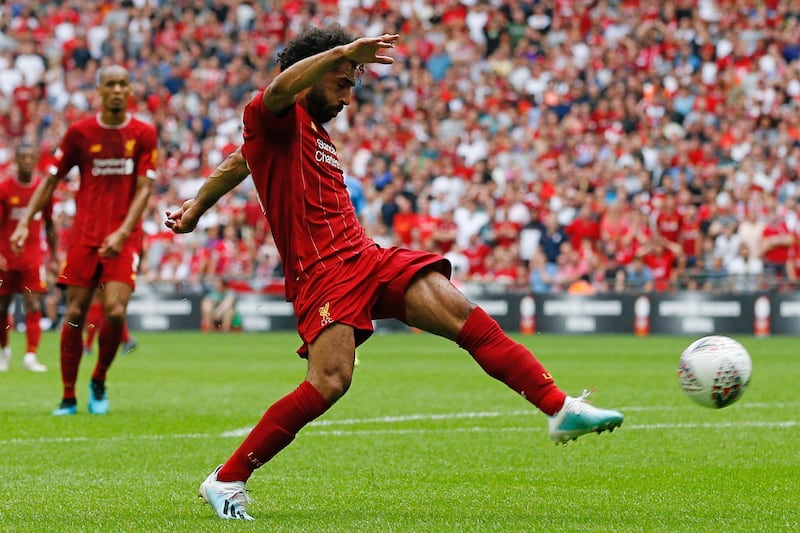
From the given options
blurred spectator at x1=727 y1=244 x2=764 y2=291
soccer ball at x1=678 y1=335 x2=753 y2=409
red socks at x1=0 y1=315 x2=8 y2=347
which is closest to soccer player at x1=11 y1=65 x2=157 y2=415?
soccer ball at x1=678 y1=335 x2=753 y2=409

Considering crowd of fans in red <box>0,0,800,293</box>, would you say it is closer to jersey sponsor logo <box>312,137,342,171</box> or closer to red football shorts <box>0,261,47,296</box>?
red football shorts <box>0,261,47,296</box>

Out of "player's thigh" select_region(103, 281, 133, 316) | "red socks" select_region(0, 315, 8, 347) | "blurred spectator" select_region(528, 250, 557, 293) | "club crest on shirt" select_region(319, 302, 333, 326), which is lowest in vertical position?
"blurred spectator" select_region(528, 250, 557, 293)

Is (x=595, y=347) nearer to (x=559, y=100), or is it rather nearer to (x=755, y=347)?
(x=755, y=347)

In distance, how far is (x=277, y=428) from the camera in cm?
604

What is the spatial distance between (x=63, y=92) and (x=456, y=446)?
26.5 metres

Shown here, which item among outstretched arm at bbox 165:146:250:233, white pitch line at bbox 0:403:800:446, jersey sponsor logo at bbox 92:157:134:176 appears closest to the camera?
outstretched arm at bbox 165:146:250:233

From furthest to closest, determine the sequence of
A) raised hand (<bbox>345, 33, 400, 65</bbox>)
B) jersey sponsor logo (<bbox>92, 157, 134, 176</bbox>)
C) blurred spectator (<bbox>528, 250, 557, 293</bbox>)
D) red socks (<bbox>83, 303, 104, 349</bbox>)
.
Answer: blurred spectator (<bbox>528, 250, 557, 293</bbox>), red socks (<bbox>83, 303, 104, 349</bbox>), jersey sponsor logo (<bbox>92, 157, 134, 176</bbox>), raised hand (<bbox>345, 33, 400, 65</bbox>)

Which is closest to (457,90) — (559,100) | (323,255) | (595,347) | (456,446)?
(559,100)

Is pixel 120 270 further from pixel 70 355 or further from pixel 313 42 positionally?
pixel 313 42

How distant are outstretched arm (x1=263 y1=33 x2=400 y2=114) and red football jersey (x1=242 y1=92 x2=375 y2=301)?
13.2 inches

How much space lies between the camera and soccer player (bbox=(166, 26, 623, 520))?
604 centimetres

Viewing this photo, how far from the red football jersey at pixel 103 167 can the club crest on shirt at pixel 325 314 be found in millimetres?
5041

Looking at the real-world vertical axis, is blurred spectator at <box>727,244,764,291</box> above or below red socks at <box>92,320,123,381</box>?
below

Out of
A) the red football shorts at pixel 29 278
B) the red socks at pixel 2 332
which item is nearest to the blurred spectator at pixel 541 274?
the red football shorts at pixel 29 278
